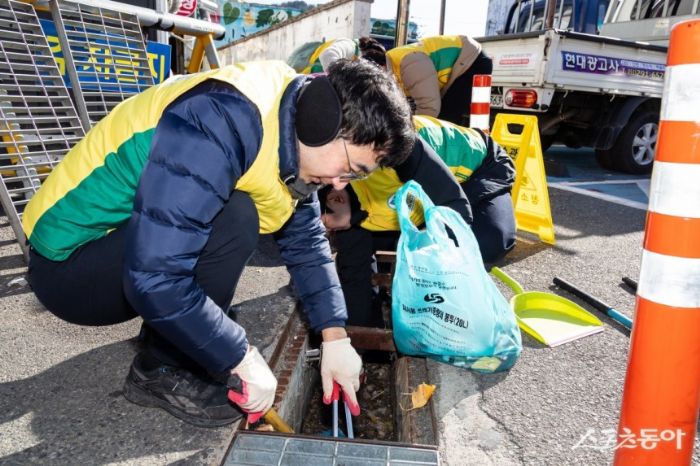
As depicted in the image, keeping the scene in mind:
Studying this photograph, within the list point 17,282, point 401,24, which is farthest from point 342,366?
point 401,24

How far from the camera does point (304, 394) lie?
8.45 feet

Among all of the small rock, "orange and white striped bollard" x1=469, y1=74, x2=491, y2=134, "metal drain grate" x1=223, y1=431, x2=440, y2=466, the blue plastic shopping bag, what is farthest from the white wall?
"metal drain grate" x1=223, y1=431, x2=440, y2=466

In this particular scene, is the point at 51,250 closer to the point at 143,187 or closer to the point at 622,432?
the point at 143,187

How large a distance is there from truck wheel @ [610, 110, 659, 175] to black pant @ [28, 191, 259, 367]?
6.52 m

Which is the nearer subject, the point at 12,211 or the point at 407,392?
the point at 407,392

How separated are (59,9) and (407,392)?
3.47 m

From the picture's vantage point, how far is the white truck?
5.85m

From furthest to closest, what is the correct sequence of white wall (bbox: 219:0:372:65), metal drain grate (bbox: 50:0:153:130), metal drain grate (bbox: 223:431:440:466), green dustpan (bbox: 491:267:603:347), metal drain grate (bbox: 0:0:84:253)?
white wall (bbox: 219:0:372:65) → metal drain grate (bbox: 50:0:153:130) → metal drain grate (bbox: 0:0:84:253) → green dustpan (bbox: 491:267:603:347) → metal drain grate (bbox: 223:431:440:466)

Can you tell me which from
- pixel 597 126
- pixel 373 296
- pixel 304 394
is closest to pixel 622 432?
pixel 304 394

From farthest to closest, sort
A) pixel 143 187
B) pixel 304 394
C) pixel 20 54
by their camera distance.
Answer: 1. pixel 20 54
2. pixel 304 394
3. pixel 143 187

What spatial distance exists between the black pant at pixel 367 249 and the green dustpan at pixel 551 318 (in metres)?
0.31

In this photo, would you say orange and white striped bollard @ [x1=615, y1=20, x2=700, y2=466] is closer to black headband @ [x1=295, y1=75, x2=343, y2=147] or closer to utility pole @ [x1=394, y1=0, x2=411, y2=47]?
black headband @ [x1=295, y1=75, x2=343, y2=147]

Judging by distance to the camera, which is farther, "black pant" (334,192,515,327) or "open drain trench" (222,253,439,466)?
"black pant" (334,192,515,327)

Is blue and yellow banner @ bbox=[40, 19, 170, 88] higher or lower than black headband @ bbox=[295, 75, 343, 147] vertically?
higher
